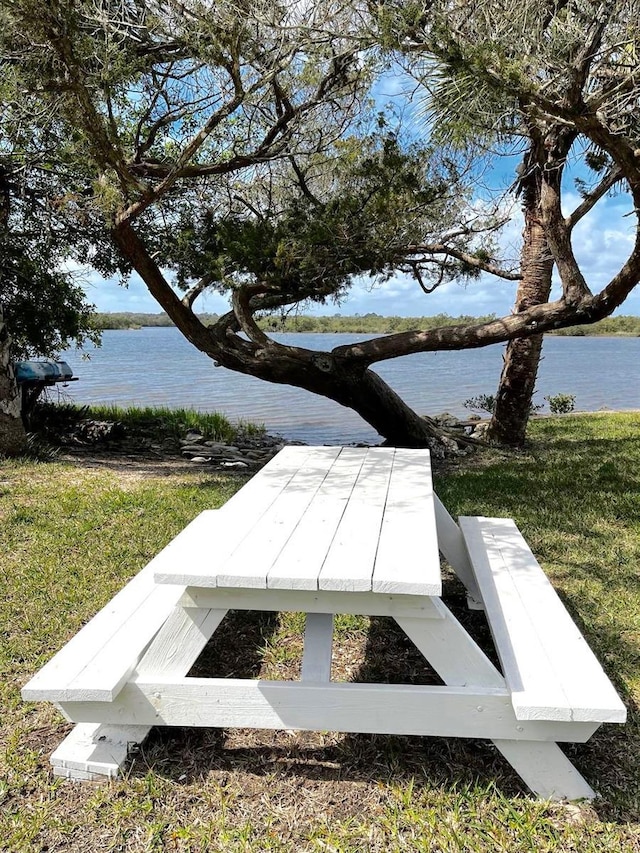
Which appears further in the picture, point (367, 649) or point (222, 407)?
point (222, 407)

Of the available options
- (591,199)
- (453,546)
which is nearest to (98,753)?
(453,546)

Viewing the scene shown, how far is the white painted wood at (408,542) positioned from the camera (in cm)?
183

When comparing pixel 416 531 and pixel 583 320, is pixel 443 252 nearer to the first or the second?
pixel 583 320

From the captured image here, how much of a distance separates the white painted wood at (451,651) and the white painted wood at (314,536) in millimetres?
271

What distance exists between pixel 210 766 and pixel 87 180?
638cm

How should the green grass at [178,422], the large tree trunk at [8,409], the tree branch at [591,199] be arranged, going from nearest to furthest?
the tree branch at [591,199] < the large tree trunk at [8,409] < the green grass at [178,422]

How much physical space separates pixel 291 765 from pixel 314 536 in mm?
735

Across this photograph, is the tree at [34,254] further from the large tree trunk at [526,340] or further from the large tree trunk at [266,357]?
the large tree trunk at [526,340]

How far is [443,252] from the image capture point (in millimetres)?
7137

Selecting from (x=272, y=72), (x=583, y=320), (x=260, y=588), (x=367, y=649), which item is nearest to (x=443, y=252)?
(x=583, y=320)

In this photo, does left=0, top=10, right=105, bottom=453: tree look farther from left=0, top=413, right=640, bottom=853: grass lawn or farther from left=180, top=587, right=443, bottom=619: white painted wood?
left=180, top=587, right=443, bottom=619: white painted wood

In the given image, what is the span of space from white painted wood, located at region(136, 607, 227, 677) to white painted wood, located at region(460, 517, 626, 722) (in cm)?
90

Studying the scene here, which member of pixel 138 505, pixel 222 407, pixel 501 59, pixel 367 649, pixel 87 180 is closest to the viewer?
pixel 367 649

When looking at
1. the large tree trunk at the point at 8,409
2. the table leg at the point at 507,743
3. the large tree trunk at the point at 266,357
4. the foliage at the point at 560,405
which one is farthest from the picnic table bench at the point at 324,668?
the foliage at the point at 560,405
